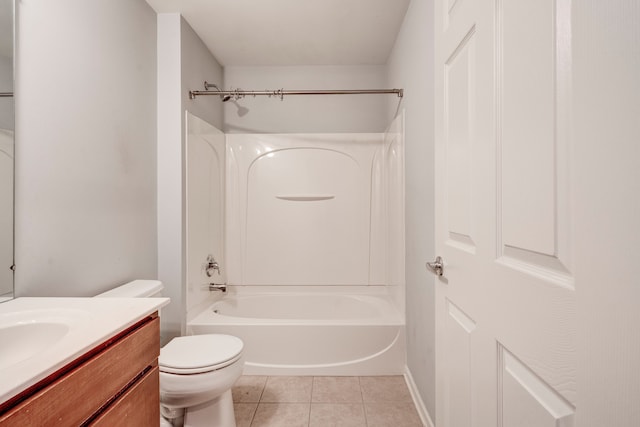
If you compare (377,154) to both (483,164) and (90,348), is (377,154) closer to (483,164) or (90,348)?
(483,164)

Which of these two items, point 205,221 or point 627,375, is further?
point 205,221

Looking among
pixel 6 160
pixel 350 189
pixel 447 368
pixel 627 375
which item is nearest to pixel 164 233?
pixel 6 160

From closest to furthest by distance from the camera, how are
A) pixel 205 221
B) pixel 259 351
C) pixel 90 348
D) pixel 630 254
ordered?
1. pixel 630 254
2. pixel 90 348
3. pixel 259 351
4. pixel 205 221

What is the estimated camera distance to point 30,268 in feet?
3.96

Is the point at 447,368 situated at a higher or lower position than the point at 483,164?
lower

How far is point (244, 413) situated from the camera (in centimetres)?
180

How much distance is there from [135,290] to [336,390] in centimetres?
133

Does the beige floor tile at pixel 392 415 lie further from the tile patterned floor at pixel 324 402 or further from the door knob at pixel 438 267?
the door knob at pixel 438 267

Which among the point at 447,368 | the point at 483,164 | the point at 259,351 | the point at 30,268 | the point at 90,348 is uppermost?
the point at 483,164

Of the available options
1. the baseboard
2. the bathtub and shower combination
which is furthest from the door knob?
the bathtub and shower combination

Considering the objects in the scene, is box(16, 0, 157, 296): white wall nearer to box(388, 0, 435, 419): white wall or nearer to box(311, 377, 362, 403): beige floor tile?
box(311, 377, 362, 403): beige floor tile

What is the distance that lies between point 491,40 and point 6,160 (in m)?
1.59

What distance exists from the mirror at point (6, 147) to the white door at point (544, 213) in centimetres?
155

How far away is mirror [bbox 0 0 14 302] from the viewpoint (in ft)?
3.65
